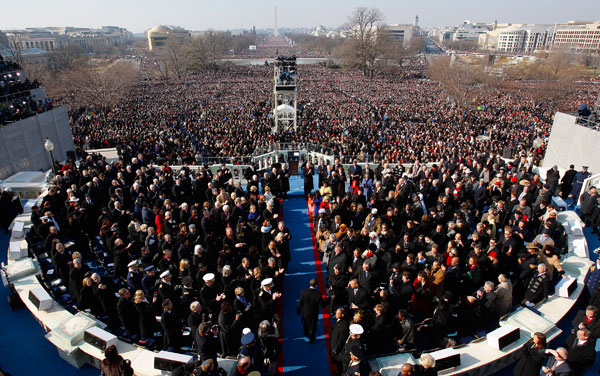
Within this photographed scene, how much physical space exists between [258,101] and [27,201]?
92.1 feet

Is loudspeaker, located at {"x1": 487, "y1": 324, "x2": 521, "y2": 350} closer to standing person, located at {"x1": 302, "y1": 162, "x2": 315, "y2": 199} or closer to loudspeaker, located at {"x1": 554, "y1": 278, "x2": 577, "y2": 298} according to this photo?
loudspeaker, located at {"x1": 554, "y1": 278, "x2": 577, "y2": 298}

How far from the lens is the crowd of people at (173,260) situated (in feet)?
16.7

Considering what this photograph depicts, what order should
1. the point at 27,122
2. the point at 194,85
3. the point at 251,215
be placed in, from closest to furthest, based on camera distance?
1. the point at 251,215
2. the point at 27,122
3. the point at 194,85

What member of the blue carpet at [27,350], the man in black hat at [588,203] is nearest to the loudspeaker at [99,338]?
the blue carpet at [27,350]

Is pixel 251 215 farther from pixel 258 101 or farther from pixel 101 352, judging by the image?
pixel 258 101

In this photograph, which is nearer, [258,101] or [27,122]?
[27,122]

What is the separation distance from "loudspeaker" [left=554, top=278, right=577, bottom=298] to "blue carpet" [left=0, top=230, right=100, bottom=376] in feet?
24.6

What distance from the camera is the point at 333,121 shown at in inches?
1056

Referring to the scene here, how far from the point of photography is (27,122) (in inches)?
599

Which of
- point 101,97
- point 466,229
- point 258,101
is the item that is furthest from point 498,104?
point 101,97

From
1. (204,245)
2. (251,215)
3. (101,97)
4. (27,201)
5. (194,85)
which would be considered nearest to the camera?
(204,245)

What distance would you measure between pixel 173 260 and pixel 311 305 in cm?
294

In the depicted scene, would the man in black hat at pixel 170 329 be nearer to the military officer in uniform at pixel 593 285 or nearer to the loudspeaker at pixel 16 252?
the loudspeaker at pixel 16 252

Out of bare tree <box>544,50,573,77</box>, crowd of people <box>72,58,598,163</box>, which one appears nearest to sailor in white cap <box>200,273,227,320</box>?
crowd of people <box>72,58,598,163</box>
